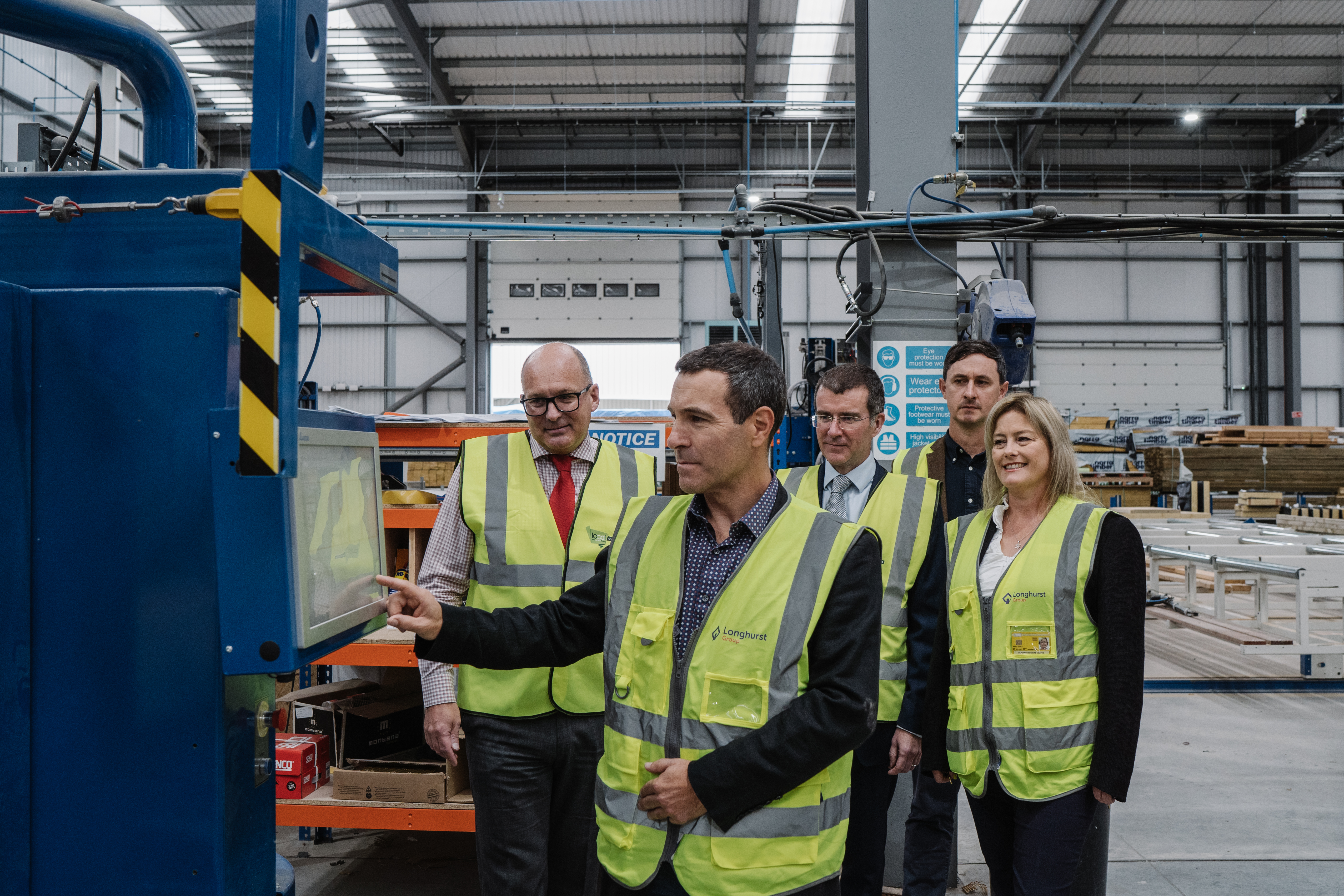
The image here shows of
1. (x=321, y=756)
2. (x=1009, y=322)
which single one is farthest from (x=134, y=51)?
(x=1009, y=322)

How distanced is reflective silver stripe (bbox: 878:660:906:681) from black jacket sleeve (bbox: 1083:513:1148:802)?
74cm

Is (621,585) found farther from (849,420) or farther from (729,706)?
(849,420)

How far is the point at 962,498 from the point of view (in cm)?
349

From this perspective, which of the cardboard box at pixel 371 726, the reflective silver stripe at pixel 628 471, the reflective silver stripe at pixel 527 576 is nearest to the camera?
the reflective silver stripe at pixel 527 576

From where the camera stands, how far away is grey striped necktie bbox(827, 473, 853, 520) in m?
3.26

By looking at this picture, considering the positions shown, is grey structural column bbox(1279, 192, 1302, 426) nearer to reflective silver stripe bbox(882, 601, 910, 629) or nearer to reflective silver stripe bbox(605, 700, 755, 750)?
reflective silver stripe bbox(882, 601, 910, 629)

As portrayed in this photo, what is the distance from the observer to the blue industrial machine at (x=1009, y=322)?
4.05 meters

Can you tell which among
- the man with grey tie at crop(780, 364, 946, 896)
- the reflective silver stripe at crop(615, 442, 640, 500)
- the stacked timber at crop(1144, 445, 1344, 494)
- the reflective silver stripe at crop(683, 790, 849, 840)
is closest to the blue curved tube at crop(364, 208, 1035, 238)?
the man with grey tie at crop(780, 364, 946, 896)

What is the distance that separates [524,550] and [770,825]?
50.7 inches

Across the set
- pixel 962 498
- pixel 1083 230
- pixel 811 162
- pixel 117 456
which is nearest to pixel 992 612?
pixel 962 498

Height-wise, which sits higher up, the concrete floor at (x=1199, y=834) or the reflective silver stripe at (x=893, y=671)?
the reflective silver stripe at (x=893, y=671)

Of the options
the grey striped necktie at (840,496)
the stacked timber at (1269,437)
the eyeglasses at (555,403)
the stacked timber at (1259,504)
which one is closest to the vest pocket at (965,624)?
the grey striped necktie at (840,496)

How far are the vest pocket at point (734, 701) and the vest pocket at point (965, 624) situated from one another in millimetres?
1102

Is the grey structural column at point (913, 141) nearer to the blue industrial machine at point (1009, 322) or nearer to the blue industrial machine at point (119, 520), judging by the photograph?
the blue industrial machine at point (1009, 322)
